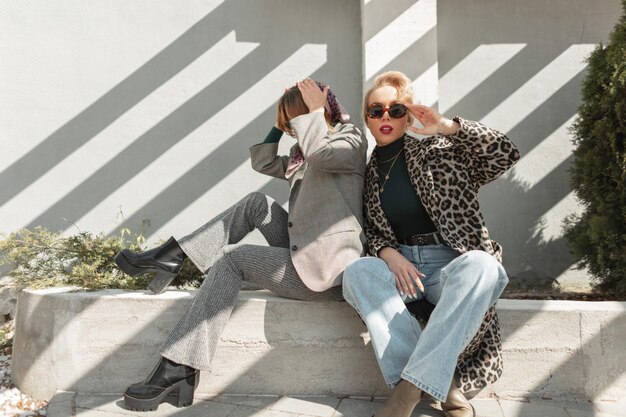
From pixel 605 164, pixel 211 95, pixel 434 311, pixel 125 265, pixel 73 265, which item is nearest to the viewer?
pixel 434 311

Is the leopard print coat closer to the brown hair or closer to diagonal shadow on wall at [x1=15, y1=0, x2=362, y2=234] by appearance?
the brown hair

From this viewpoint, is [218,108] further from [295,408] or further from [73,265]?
[295,408]

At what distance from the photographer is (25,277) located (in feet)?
11.3

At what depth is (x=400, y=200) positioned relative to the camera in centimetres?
273

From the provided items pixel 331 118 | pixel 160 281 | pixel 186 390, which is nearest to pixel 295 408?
pixel 186 390

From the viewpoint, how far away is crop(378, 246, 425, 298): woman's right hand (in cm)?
256

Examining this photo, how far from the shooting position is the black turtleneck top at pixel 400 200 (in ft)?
8.92

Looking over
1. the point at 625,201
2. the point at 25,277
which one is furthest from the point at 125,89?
the point at 625,201

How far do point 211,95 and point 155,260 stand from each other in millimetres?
1796

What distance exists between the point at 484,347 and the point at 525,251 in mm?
1962

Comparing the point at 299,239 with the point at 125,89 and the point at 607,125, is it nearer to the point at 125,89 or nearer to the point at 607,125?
the point at 607,125

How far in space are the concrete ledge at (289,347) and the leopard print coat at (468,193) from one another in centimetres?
35

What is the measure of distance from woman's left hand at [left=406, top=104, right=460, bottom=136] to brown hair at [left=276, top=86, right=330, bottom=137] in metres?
0.55

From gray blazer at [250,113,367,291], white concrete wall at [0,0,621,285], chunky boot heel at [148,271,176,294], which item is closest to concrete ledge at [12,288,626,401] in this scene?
chunky boot heel at [148,271,176,294]
